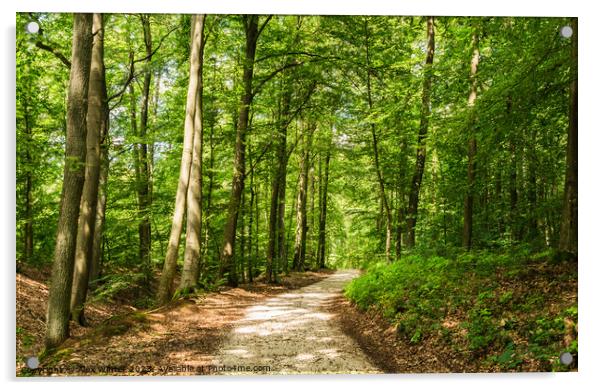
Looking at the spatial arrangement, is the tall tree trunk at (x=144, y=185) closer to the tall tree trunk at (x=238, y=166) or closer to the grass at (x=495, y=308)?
the tall tree trunk at (x=238, y=166)

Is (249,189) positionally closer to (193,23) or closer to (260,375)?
(193,23)

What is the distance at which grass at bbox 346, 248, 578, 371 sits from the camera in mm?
3828

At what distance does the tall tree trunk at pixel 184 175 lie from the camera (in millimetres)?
7230

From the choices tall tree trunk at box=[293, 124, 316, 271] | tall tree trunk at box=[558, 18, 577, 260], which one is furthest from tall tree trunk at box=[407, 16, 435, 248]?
tall tree trunk at box=[293, 124, 316, 271]

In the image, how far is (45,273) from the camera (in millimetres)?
6688

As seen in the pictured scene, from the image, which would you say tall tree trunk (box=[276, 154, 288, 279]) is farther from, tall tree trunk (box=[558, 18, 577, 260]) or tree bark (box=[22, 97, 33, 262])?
tall tree trunk (box=[558, 18, 577, 260])

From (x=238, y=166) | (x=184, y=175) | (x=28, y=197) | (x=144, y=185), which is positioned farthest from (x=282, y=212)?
(x=28, y=197)

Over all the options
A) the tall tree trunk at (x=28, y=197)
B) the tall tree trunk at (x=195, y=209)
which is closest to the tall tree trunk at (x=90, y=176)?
the tall tree trunk at (x=28, y=197)

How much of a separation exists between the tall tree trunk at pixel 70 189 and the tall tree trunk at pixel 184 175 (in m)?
2.34

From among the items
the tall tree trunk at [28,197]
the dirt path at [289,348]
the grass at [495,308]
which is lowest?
the dirt path at [289,348]

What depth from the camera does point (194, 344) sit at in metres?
4.84

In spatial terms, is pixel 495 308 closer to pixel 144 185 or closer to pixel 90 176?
pixel 90 176

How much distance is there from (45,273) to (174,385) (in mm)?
3969
